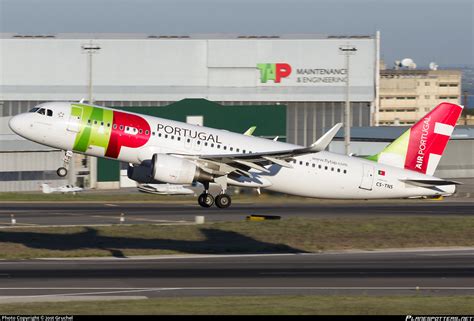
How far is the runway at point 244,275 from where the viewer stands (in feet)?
132

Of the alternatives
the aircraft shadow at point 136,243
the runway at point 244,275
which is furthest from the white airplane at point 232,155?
the aircraft shadow at point 136,243

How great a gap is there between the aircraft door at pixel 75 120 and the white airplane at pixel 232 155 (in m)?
0.05

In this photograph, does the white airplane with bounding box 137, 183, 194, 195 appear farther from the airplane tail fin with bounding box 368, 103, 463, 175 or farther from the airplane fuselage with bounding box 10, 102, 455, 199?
the airplane fuselage with bounding box 10, 102, 455, 199

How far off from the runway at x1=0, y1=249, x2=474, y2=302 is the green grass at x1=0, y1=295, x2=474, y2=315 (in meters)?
2.06

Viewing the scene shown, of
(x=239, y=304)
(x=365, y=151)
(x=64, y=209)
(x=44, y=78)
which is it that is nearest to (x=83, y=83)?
(x=44, y=78)

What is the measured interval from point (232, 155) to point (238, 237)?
36.5 ft

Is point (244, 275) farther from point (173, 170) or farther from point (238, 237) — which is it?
point (238, 237)

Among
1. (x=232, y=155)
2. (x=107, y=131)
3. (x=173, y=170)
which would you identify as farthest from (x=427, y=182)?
(x=107, y=131)

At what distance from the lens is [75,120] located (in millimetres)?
49750

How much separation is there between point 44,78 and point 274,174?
261 feet

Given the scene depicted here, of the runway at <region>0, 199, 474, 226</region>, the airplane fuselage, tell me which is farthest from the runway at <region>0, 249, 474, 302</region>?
the runway at <region>0, 199, 474, 226</region>

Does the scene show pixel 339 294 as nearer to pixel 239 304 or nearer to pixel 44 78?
pixel 239 304

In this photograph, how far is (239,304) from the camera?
119 ft

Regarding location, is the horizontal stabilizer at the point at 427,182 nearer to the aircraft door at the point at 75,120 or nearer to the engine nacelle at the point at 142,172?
the engine nacelle at the point at 142,172
